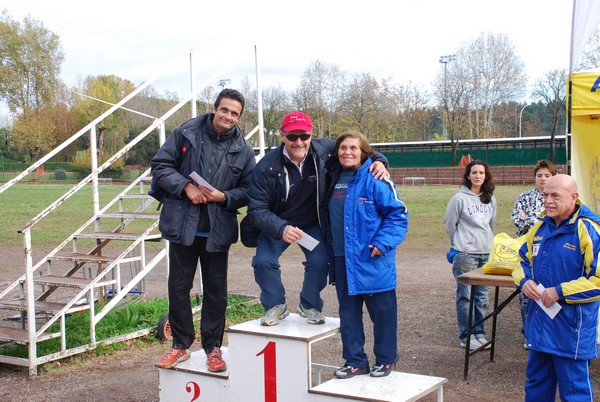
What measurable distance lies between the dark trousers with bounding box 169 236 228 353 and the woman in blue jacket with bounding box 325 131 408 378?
1.00m

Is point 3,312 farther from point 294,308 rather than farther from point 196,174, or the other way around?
point 196,174

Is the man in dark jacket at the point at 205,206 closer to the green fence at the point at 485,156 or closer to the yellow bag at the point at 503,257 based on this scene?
the yellow bag at the point at 503,257

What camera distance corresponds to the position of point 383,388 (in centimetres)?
395

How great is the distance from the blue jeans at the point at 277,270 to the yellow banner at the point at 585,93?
107 inches

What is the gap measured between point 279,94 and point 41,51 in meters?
26.8

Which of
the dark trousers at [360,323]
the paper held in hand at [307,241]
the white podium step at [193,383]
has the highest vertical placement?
the paper held in hand at [307,241]

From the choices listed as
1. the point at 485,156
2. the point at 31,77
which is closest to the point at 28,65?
the point at 31,77

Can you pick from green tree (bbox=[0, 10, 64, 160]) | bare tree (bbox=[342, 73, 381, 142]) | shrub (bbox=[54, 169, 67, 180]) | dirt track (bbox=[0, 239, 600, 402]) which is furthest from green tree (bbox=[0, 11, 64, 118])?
dirt track (bbox=[0, 239, 600, 402])

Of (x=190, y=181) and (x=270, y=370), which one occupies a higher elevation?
(x=190, y=181)

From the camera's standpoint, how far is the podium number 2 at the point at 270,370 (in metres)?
4.29

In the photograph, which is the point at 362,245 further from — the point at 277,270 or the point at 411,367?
the point at 411,367

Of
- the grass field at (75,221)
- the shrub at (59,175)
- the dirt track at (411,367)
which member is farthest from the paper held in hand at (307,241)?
the shrub at (59,175)

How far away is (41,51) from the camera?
66.9m

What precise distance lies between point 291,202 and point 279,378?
3.89 ft
